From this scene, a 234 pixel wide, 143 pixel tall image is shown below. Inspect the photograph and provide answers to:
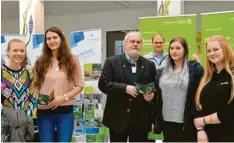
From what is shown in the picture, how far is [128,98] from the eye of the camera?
275 centimetres

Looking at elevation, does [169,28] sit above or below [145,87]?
above

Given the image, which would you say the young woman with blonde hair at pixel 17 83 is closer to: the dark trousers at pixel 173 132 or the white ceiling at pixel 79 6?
the dark trousers at pixel 173 132

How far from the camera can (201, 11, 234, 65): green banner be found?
13.6 feet

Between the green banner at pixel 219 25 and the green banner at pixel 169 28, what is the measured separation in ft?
0.57

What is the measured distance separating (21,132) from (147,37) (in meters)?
2.59

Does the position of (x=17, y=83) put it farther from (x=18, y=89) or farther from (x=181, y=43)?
(x=181, y=43)

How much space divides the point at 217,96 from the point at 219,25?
227 cm

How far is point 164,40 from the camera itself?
4469 millimetres

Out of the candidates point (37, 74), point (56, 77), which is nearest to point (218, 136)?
point (56, 77)

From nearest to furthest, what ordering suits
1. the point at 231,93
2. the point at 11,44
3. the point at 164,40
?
the point at 231,93
the point at 11,44
the point at 164,40

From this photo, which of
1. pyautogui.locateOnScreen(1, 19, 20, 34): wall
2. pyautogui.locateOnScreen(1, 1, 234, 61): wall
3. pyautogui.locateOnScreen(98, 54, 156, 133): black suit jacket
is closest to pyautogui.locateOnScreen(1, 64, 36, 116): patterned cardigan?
pyautogui.locateOnScreen(98, 54, 156, 133): black suit jacket

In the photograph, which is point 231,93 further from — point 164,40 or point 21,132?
point 164,40

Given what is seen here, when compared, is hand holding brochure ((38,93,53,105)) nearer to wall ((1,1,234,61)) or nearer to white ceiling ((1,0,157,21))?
white ceiling ((1,0,157,21))

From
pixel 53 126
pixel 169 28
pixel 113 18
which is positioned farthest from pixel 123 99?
pixel 113 18
